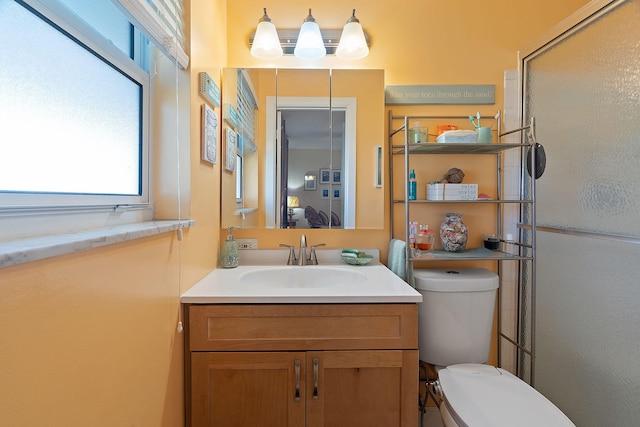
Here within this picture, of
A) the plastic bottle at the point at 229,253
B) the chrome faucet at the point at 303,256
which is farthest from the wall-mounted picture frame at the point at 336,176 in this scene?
the plastic bottle at the point at 229,253

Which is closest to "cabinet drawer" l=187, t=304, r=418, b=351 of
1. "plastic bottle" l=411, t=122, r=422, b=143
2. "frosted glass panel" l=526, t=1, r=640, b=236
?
"plastic bottle" l=411, t=122, r=422, b=143

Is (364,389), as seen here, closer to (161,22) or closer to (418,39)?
(161,22)

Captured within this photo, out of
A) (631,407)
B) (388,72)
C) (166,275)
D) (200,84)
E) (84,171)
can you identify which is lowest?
(631,407)

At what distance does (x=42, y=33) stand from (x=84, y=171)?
0.31m

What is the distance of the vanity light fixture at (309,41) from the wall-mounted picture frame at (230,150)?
44 centimetres

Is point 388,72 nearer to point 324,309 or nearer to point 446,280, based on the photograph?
point 446,280

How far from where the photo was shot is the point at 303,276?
1.55 m

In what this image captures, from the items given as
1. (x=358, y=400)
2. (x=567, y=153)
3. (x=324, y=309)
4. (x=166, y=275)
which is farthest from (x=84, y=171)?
(x=567, y=153)

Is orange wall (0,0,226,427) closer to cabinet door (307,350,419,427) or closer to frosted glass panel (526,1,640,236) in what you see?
cabinet door (307,350,419,427)

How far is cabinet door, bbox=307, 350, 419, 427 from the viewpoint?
1148 millimetres

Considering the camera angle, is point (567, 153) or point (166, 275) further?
point (567, 153)

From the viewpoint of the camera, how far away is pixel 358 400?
1162mm

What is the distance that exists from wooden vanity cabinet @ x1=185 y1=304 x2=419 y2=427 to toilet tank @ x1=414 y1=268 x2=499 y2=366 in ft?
1.04

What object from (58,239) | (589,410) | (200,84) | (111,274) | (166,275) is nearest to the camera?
(58,239)
